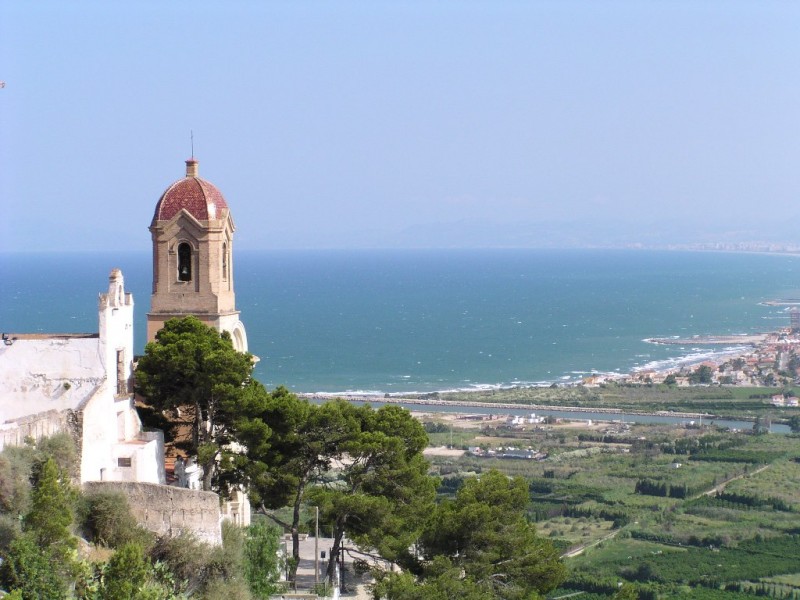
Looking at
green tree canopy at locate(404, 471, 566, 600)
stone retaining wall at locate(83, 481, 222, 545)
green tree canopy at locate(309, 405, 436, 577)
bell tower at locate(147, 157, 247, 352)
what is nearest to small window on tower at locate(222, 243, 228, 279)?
bell tower at locate(147, 157, 247, 352)

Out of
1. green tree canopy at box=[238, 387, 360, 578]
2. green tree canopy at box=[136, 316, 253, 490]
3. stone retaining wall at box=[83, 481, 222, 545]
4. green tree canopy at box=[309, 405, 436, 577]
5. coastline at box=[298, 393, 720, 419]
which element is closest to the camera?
stone retaining wall at box=[83, 481, 222, 545]

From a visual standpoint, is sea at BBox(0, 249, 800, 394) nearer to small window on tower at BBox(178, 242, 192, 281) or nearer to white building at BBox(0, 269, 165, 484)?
small window on tower at BBox(178, 242, 192, 281)

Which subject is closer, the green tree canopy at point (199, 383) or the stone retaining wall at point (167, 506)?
the stone retaining wall at point (167, 506)

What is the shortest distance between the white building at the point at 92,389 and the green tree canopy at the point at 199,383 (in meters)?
0.73

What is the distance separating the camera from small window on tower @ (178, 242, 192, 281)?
22.8 metres

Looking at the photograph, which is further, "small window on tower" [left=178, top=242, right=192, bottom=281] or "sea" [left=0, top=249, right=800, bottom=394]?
"sea" [left=0, top=249, right=800, bottom=394]

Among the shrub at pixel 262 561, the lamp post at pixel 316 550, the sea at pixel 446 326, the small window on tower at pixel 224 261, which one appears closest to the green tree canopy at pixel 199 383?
the shrub at pixel 262 561

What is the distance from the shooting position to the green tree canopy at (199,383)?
63.3 ft

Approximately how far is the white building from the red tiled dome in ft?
14.0

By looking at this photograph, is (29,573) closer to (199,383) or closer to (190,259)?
(199,383)

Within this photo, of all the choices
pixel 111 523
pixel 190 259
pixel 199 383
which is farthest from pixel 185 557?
pixel 190 259

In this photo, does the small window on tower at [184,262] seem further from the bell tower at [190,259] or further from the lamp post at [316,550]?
the lamp post at [316,550]

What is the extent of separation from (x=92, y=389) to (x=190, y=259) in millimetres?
5246

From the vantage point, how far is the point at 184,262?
22938 mm
